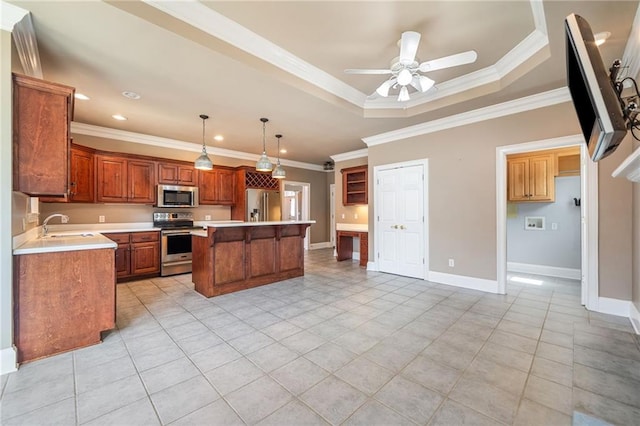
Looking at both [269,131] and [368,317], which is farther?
[269,131]

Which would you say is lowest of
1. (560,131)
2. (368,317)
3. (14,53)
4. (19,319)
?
(368,317)

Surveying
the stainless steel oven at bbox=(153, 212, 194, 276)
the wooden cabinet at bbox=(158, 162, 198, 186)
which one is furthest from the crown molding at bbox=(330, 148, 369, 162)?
the stainless steel oven at bbox=(153, 212, 194, 276)

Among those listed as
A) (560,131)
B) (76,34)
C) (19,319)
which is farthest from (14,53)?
(560,131)

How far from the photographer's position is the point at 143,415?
1.56m

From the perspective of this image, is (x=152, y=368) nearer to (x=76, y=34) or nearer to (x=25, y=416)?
(x=25, y=416)

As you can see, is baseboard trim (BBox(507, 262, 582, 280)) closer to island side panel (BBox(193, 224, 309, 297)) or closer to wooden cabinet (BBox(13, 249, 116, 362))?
island side panel (BBox(193, 224, 309, 297))

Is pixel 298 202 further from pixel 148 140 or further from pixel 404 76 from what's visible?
pixel 404 76

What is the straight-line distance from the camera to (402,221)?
5.00 metres

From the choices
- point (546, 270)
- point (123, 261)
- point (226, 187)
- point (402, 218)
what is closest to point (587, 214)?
point (546, 270)

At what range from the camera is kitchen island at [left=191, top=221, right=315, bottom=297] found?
3.78 m

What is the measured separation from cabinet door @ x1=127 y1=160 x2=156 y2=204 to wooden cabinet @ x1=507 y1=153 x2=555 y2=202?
698 cm

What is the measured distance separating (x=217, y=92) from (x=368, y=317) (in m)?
3.34

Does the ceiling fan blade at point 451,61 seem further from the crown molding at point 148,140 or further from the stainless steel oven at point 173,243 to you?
the crown molding at point 148,140

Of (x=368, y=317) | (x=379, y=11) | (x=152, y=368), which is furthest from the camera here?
(x=368, y=317)
